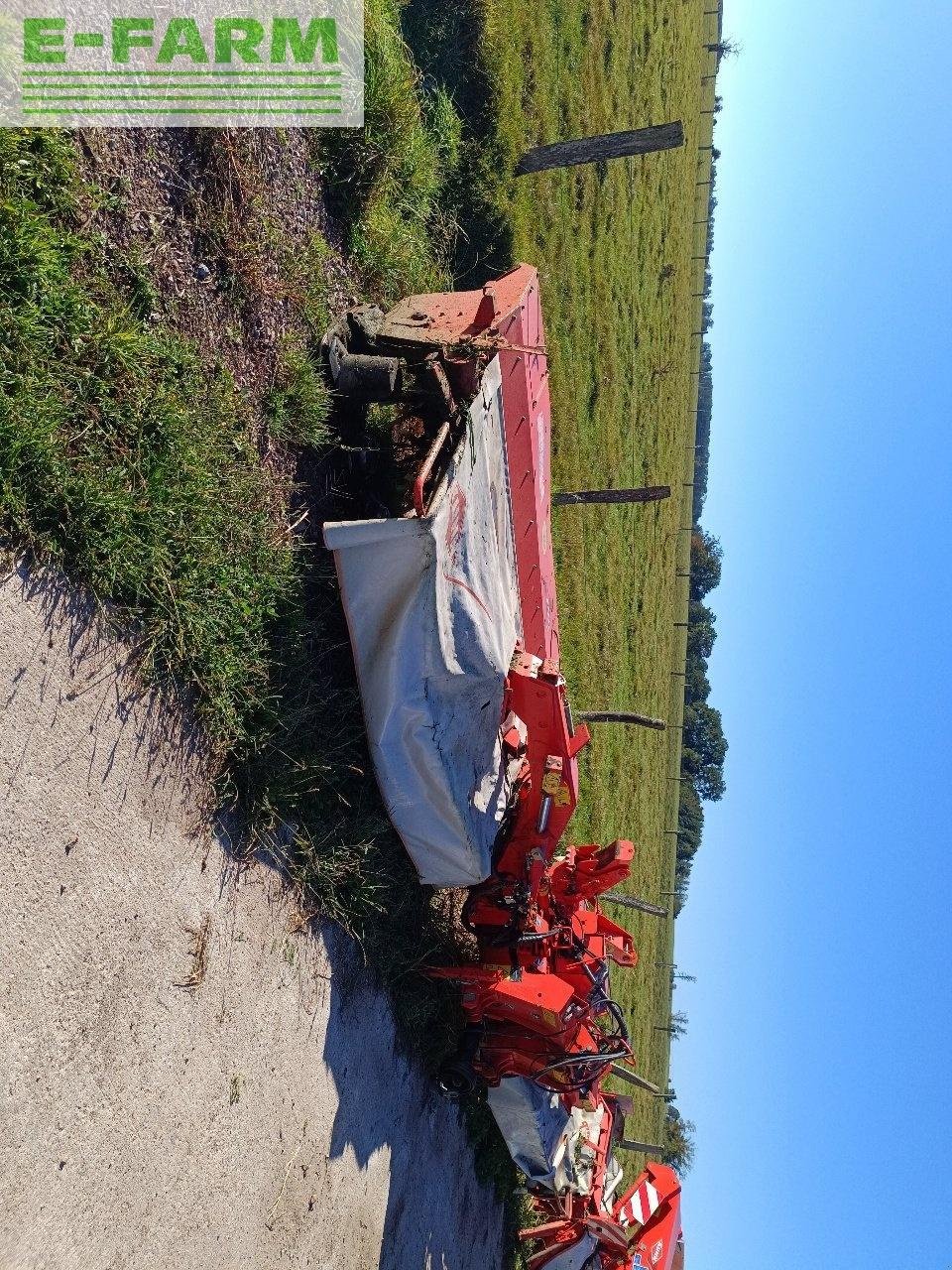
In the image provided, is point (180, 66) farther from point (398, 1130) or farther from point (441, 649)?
point (398, 1130)

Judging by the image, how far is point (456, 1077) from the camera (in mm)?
7051

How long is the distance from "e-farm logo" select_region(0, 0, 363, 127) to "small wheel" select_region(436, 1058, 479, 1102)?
20.4 ft

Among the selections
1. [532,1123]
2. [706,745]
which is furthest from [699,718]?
[532,1123]

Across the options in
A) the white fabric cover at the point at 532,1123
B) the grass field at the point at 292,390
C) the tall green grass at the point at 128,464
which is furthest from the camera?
the white fabric cover at the point at 532,1123

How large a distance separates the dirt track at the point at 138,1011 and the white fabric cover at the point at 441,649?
0.92 meters

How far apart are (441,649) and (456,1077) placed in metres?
3.62

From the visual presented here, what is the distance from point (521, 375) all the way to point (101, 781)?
4.16 metres

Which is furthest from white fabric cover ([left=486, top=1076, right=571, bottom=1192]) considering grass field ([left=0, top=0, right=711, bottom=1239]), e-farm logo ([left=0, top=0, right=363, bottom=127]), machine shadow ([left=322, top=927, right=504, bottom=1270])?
e-farm logo ([left=0, top=0, right=363, bottom=127])

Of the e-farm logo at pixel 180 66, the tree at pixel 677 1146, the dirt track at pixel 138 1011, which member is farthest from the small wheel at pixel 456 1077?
the tree at pixel 677 1146

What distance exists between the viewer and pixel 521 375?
6.80m

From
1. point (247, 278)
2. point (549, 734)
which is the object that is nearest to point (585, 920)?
point (549, 734)

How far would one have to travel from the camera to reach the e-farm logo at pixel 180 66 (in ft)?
12.8

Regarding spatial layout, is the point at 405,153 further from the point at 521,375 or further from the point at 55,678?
the point at 55,678

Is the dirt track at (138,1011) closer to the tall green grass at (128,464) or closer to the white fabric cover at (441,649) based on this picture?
the tall green grass at (128,464)
